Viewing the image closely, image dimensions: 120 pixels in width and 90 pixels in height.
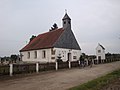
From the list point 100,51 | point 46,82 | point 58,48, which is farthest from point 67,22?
point 46,82

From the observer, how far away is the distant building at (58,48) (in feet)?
112

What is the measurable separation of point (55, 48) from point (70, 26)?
759 cm

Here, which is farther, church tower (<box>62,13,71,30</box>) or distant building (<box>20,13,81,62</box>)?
church tower (<box>62,13,71,30</box>)

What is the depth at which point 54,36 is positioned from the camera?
1448 inches

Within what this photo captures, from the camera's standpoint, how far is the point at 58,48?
34.3 m

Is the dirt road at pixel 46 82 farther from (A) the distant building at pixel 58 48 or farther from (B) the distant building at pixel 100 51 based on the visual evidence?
(B) the distant building at pixel 100 51

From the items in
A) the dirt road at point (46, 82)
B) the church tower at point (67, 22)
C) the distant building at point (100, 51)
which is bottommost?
the dirt road at point (46, 82)

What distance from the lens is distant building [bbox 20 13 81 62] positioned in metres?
34.1

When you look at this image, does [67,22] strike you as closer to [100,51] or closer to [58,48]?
[58,48]

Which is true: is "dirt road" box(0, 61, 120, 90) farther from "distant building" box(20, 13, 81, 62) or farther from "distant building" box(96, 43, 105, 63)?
"distant building" box(96, 43, 105, 63)

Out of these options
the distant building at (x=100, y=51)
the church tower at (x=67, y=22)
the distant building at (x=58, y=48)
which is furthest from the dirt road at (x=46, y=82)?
the distant building at (x=100, y=51)

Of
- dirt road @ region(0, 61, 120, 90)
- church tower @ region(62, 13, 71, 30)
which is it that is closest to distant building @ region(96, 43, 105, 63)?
church tower @ region(62, 13, 71, 30)

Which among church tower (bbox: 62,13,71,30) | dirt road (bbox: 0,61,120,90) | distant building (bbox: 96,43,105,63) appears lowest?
dirt road (bbox: 0,61,120,90)

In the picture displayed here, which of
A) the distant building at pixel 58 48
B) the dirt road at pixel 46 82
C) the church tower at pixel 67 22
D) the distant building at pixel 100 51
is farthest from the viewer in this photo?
the distant building at pixel 100 51
